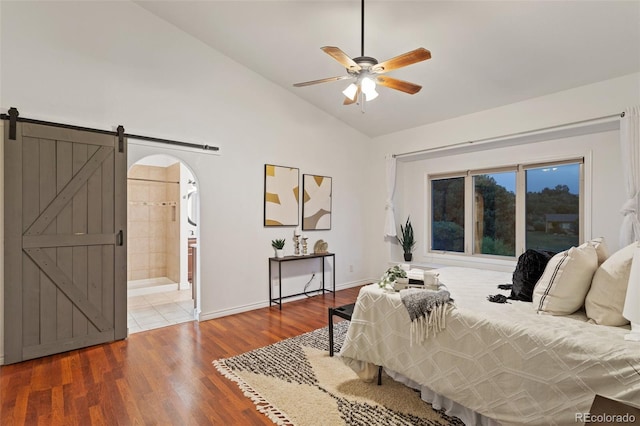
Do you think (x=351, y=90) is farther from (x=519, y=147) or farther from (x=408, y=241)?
(x=408, y=241)

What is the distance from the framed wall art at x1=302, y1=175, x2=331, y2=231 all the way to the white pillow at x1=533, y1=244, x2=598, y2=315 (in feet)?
11.5

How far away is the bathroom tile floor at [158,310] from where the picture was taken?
3.88 metres

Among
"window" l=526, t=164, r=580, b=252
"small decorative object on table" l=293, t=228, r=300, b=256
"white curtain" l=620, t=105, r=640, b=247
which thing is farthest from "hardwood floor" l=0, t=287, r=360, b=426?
"white curtain" l=620, t=105, r=640, b=247

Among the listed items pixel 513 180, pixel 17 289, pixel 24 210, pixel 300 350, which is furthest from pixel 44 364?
pixel 513 180

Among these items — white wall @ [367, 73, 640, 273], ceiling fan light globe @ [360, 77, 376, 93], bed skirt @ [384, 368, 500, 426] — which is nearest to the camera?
bed skirt @ [384, 368, 500, 426]

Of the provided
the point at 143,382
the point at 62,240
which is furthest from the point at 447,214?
the point at 62,240

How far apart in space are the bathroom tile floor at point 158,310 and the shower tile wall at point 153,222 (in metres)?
0.62

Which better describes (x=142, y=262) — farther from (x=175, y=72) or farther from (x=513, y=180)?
(x=513, y=180)

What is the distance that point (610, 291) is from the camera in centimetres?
179

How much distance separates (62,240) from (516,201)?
17.9ft

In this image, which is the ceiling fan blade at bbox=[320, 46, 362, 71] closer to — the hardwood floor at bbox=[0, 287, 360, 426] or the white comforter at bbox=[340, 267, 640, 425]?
the white comforter at bbox=[340, 267, 640, 425]

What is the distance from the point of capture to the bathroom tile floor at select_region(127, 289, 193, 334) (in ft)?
12.7

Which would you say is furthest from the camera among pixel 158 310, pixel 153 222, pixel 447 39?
pixel 153 222

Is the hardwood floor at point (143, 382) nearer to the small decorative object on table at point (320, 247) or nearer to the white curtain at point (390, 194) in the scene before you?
the small decorative object on table at point (320, 247)
